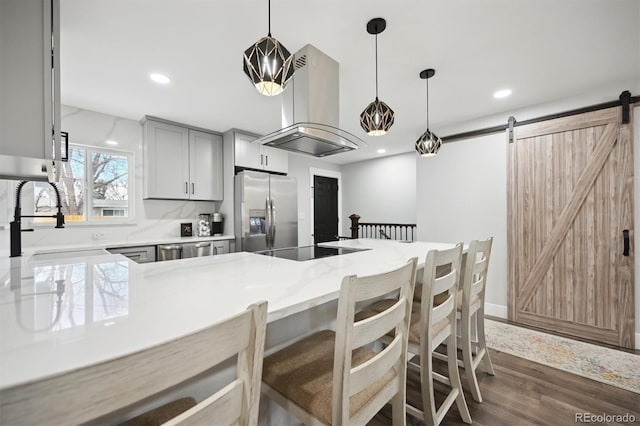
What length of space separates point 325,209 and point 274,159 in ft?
6.50

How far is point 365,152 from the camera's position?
17.5 feet

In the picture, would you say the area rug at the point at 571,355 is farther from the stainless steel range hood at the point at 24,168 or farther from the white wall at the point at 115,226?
the white wall at the point at 115,226

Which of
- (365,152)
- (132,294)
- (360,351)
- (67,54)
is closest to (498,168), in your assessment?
(365,152)

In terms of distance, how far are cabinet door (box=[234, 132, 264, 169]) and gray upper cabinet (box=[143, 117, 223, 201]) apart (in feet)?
1.27

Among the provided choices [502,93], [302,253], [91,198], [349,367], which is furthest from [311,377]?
[91,198]

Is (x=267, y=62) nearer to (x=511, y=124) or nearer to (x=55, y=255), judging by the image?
(x=55, y=255)

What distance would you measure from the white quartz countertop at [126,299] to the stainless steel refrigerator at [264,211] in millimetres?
2159

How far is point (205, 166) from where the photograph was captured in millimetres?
3982

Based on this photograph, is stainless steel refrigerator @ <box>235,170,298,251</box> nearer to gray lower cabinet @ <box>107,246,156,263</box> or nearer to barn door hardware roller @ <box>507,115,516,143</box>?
gray lower cabinet @ <box>107,246,156,263</box>

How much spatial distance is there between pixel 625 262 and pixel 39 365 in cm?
413

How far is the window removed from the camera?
2994 mm

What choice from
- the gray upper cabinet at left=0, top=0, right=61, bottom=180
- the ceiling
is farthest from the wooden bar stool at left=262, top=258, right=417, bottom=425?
the ceiling

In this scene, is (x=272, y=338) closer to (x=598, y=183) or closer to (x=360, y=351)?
(x=360, y=351)

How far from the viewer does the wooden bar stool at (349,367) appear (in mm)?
856
